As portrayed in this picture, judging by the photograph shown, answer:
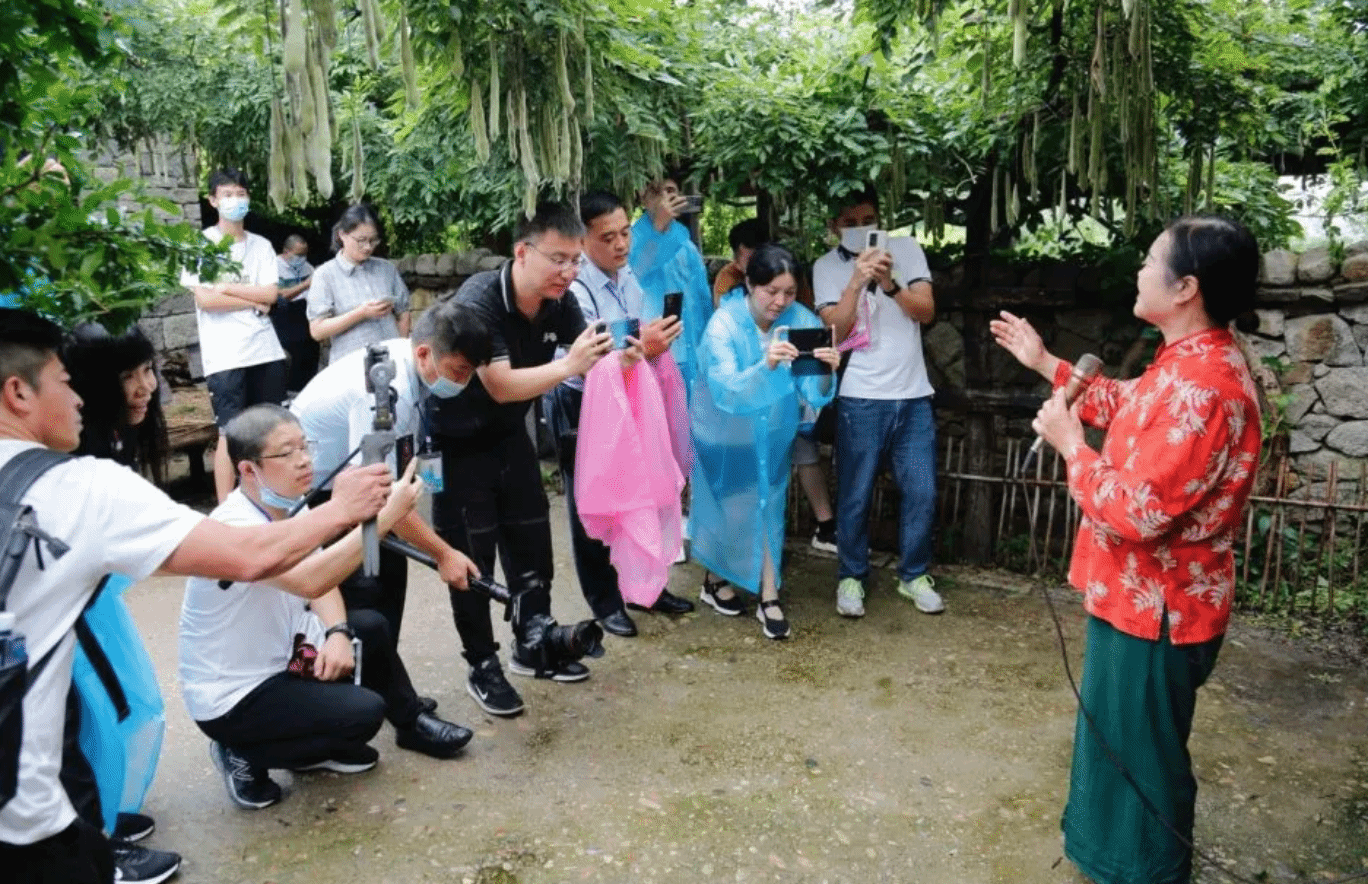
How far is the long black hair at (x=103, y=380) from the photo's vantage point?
2.91m

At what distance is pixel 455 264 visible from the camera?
7387 mm

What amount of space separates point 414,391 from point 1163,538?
87.0 inches

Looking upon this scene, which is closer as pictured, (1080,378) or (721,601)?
(1080,378)

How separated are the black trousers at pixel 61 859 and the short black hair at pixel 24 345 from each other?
0.80 m

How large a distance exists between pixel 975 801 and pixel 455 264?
5.37 m

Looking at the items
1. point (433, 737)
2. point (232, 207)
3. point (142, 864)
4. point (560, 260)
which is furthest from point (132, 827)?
point (232, 207)

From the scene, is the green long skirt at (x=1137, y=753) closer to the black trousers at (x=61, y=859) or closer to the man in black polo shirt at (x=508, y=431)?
the man in black polo shirt at (x=508, y=431)

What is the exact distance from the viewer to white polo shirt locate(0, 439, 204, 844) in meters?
1.80

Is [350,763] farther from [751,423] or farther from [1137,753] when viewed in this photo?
[1137,753]

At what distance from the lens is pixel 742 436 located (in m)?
4.41

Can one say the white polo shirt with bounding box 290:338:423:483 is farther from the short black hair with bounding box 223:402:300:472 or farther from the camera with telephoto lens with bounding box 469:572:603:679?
the camera with telephoto lens with bounding box 469:572:603:679

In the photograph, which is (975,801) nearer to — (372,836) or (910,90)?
(372,836)

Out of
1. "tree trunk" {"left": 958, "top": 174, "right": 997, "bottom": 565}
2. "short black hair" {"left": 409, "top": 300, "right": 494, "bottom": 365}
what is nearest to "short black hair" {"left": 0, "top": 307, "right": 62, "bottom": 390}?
"short black hair" {"left": 409, "top": 300, "right": 494, "bottom": 365}

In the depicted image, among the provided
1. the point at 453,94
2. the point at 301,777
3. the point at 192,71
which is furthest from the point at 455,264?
the point at 301,777
